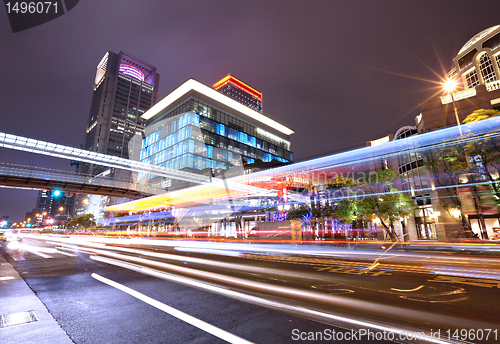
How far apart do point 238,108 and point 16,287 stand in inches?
3806

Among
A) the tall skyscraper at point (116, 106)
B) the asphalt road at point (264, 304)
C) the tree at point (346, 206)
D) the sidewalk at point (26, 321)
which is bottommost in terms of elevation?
the asphalt road at point (264, 304)

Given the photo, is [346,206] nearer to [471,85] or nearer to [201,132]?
[201,132]

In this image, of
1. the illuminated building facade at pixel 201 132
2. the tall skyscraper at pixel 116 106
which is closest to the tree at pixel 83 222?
the illuminated building facade at pixel 201 132

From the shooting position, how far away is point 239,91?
16812 cm

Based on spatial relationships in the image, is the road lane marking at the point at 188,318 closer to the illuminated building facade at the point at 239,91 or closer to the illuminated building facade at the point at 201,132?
the illuminated building facade at the point at 201,132

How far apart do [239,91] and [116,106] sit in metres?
92.3

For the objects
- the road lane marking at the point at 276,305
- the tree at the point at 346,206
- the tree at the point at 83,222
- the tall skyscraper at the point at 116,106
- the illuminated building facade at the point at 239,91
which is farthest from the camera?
the tall skyscraper at the point at 116,106

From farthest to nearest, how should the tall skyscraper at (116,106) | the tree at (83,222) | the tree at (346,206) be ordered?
the tall skyscraper at (116,106) → the tree at (83,222) → the tree at (346,206)

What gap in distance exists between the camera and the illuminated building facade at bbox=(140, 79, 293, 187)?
267 ft

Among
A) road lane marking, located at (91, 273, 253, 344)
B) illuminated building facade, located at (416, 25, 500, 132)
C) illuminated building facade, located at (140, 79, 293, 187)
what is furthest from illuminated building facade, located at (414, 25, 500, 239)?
illuminated building facade, located at (140, 79, 293, 187)

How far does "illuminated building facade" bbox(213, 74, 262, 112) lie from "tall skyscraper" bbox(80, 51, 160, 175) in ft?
224

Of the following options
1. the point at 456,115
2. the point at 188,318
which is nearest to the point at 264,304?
the point at 188,318

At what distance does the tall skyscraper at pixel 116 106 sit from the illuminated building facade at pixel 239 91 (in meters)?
68.1

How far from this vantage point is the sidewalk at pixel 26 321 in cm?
406
